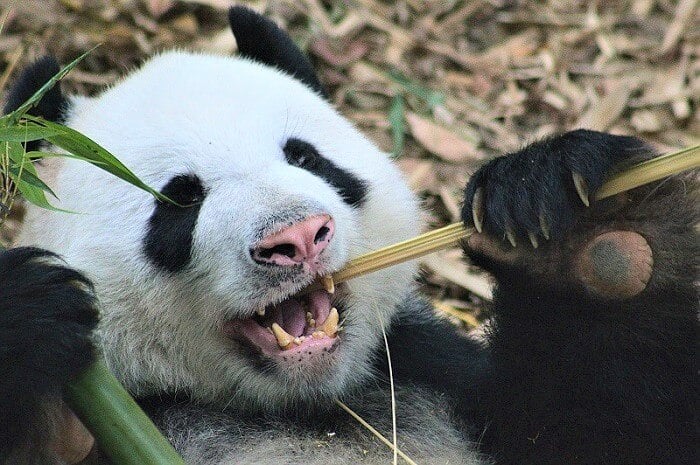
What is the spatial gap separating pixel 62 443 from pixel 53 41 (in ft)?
14.2

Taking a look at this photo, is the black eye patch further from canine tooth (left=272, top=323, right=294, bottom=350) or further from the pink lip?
canine tooth (left=272, top=323, right=294, bottom=350)

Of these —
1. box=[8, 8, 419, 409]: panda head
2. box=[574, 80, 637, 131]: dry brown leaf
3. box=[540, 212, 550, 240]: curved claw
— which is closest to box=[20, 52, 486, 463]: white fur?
box=[8, 8, 419, 409]: panda head

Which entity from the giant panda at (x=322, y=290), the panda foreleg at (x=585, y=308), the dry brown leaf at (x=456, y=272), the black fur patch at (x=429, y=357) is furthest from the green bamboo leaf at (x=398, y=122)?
the panda foreleg at (x=585, y=308)

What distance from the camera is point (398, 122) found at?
6824 millimetres

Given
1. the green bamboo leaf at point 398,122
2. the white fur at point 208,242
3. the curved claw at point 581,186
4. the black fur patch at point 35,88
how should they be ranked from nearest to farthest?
the curved claw at point 581,186 < the white fur at point 208,242 < the black fur patch at point 35,88 < the green bamboo leaf at point 398,122

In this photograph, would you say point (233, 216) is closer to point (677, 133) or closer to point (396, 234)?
point (396, 234)

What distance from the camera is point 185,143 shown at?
3484 millimetres

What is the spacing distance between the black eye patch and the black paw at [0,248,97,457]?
98 centimetres

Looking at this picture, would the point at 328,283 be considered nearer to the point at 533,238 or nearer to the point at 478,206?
the point at 478,206

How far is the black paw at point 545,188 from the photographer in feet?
10.1

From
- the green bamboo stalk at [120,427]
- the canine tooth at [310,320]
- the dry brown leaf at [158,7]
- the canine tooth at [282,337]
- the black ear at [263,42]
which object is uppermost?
the dry brown leaf at [158,7]

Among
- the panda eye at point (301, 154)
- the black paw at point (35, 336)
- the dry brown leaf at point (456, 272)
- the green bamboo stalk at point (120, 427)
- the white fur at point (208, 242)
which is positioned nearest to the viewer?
the green bamboo stalk at point (120, 427)

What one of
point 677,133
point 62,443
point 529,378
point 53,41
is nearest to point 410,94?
point 677,133

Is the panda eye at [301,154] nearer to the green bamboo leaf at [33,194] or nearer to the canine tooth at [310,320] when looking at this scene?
the canine tooth at [310,320]
